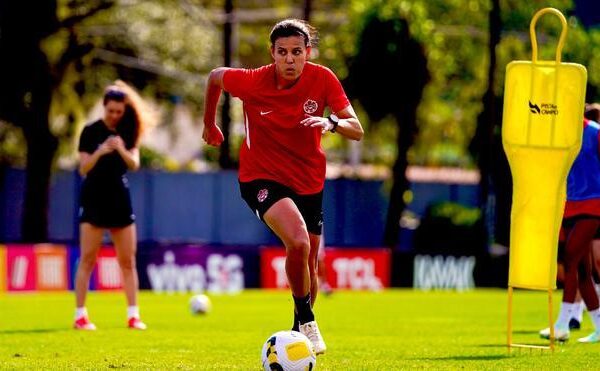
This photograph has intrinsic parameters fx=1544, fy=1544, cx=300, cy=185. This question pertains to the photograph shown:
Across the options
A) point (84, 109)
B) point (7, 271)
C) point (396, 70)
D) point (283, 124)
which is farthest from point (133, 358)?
point (84, 109)

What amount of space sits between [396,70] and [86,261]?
756 inches

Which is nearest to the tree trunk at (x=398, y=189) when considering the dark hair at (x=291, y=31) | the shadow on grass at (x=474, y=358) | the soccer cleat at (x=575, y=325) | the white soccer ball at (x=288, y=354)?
the soccer cleat at (x=575, y=325)

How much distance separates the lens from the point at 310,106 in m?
10.6

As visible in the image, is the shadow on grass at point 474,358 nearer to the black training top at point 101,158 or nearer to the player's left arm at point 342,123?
the player's left arm at point 342,123

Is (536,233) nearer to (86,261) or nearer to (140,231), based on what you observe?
(86,261)

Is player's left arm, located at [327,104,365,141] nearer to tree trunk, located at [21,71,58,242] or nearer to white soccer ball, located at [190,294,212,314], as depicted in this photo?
white soccer ball, located at [190,294,212,314]

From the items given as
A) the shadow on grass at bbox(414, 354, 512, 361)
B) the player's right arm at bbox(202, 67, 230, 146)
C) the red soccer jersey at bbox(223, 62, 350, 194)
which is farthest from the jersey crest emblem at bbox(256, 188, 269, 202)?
the shadow on grass at bbox(414, 354, 512, 361)

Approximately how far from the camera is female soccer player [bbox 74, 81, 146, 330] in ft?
48.3

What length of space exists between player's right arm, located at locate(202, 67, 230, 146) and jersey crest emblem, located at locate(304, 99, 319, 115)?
66 centimetres

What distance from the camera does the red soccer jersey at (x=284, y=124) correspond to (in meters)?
10.6

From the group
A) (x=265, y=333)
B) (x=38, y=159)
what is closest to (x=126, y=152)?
(x=265, y=333)

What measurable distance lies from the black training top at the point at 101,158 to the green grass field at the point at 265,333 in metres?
1.49

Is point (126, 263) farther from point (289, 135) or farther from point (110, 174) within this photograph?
point (289, 135)

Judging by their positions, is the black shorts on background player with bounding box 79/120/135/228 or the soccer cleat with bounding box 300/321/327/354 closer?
the soccer cleat with bounding box 300/321/327/354
